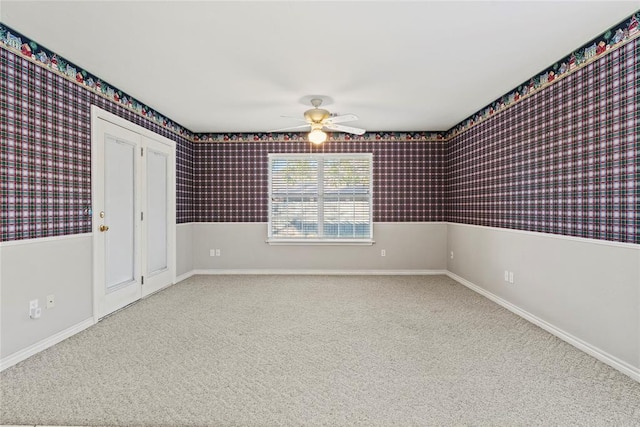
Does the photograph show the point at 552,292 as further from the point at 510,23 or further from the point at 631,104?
the point at 510,23

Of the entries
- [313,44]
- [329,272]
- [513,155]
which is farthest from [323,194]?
[313,44]

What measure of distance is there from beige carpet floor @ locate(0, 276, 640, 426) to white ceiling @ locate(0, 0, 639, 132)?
8.33 feet

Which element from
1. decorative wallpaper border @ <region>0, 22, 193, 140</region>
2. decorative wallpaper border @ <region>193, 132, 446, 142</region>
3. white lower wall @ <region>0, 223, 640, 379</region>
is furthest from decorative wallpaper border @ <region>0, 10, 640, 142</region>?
white lower wall @ <region>0, 223, 640, 379</region>

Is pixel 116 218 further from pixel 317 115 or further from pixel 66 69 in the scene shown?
pixel 317 115

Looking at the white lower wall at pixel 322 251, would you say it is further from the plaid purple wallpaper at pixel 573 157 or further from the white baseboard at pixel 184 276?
the plaid purple wallpaper at pixel 573 157

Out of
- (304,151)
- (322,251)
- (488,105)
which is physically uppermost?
(488,105)

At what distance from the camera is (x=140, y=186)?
434 cm

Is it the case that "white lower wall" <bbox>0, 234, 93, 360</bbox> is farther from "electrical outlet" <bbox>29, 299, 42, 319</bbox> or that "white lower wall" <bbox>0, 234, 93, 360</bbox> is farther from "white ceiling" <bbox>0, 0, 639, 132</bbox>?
"white ceiling" <bbox>0, 0, 639, 132</bbox>

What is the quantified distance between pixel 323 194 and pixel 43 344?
4.25 metres

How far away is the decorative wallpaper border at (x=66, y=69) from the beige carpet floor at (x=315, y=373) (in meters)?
2.46

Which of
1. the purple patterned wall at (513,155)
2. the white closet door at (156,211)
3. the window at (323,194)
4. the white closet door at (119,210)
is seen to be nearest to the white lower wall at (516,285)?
the purple patterned wall at (513,155)

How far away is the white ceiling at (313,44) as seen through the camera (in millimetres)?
2293

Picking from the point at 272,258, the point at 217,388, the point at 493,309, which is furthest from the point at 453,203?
the point at 217,388

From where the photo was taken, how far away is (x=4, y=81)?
258 cm
